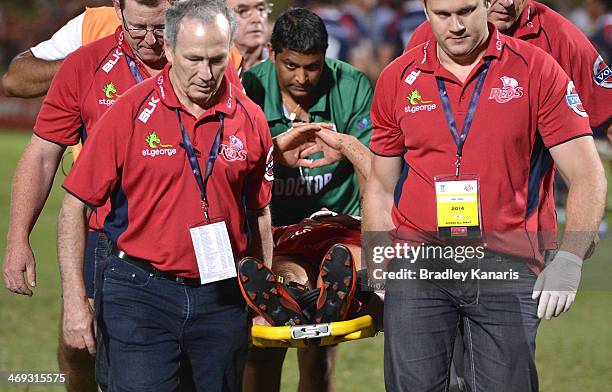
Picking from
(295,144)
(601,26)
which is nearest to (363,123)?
(295,144)

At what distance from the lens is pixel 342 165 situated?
251 inches

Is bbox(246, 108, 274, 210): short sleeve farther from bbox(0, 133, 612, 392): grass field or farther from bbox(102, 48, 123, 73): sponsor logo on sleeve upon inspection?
bbox(0, 133, 612, 392): grass field

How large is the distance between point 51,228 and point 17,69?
762 cm

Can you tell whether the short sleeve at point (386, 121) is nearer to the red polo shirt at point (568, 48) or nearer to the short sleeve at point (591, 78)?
the red polo shirt at point (568, 48)

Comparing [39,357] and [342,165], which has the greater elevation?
[342,165]

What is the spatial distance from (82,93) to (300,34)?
1.28 meters

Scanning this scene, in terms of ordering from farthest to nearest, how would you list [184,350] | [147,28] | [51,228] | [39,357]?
[51,228]
[39,357]
[147,28]
[184,350]

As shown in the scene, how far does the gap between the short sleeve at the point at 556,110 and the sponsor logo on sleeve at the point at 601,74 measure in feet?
3.45

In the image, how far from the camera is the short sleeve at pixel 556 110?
15.2ft

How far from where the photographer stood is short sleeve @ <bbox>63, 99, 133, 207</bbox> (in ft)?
15.6

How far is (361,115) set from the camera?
20.8 ft

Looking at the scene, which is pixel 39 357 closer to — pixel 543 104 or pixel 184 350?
pixel 184 350

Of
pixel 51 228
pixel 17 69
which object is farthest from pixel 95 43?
pixel 51 228

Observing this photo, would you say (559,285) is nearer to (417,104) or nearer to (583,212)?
(583,212)
